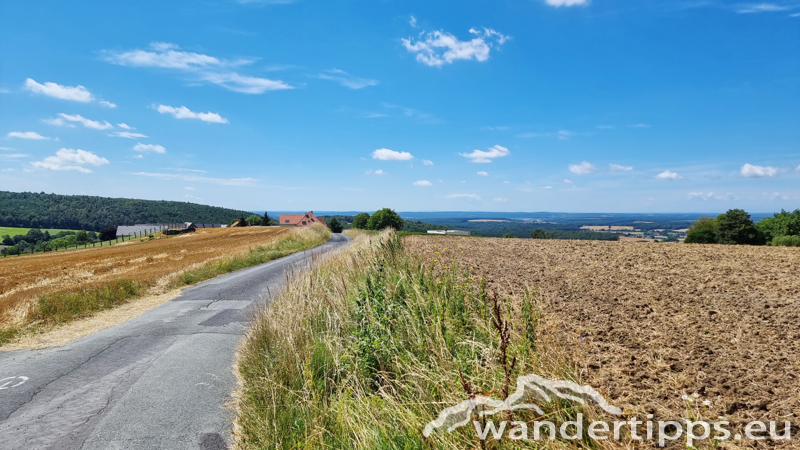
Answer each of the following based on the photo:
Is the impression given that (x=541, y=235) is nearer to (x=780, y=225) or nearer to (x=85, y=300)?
(x=780, y=225)

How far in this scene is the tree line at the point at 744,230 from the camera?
20.1m

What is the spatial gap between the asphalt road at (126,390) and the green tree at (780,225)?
3042cm

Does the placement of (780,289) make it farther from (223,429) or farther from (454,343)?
(223,429)

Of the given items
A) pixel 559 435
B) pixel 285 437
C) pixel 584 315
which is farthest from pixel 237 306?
pixel 559 435

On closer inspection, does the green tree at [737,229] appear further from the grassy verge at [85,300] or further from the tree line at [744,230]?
the grassy verge at [85,300]

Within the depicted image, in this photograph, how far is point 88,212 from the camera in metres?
154

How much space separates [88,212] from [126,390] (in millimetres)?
192423

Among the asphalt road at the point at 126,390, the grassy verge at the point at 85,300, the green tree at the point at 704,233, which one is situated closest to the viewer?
the asphalt road at the point at 126,390

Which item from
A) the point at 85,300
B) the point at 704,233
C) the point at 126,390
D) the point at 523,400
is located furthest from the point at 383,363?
the point at 704,233

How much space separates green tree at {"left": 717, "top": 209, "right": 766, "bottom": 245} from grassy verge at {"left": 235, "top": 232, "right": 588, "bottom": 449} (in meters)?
21.0

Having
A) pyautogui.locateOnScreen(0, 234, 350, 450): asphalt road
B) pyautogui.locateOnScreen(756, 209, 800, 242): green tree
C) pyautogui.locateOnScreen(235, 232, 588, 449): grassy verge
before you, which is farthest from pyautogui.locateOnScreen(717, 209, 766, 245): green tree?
pyautogui.locateOnScreen(0, 234, 350, 450): asphalt road

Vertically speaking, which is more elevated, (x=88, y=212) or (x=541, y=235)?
(x=88, y=212)

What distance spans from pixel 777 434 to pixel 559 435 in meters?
1.24

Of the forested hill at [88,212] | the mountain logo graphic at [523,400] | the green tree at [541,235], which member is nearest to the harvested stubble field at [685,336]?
the mountain logo graphic at [523,400]
